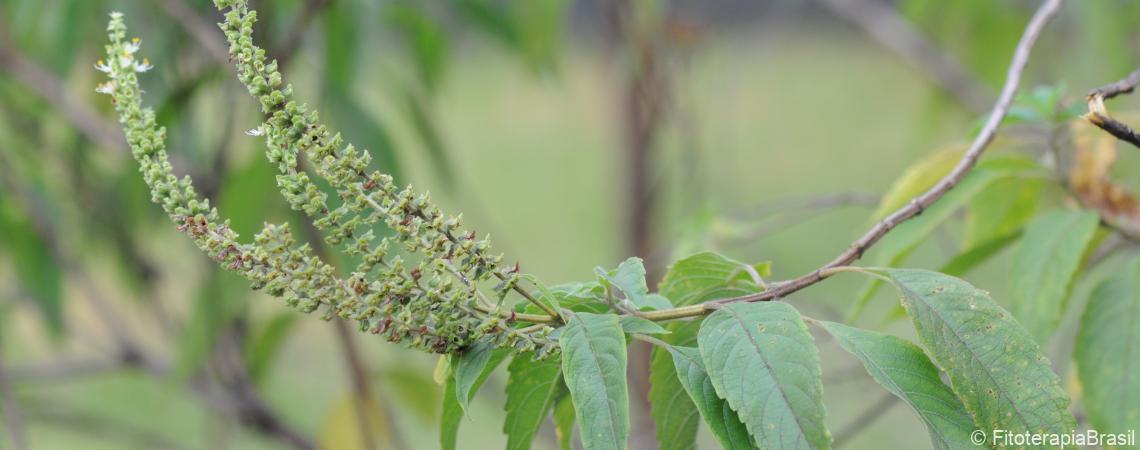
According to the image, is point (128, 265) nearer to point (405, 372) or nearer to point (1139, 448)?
point (405, 372)

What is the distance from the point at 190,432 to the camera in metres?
3.12

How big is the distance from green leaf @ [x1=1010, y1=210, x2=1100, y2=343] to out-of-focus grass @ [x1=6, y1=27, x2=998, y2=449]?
1855mm

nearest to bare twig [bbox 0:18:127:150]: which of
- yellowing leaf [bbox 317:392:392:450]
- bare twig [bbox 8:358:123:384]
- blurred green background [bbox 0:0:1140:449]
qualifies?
blurred green background [bbox 0:0:1140:449]

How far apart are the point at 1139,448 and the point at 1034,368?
19 cm

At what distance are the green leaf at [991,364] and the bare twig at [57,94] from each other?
1110mm

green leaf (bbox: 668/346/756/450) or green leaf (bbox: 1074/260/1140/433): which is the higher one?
green leaf (bbox: 1074/260/1140/433)

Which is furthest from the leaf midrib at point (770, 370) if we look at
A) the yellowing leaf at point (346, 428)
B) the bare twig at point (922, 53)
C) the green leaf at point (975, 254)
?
the bare twig at point (922, 53)

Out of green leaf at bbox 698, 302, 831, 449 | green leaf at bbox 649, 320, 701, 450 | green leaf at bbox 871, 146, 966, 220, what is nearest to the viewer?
green leaf at bbox 698, 302, 831, 449

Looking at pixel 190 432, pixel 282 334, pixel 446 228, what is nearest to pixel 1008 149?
pixel 446 228

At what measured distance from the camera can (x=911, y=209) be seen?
66 centimetres

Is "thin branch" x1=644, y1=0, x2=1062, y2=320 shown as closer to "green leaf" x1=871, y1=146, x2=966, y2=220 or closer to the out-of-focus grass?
"green leaf" x1=871, y1=146, x2=966, y2=220

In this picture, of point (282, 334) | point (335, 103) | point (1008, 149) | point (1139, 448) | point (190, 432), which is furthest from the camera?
point (190, 432)

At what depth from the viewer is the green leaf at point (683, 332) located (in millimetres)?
593

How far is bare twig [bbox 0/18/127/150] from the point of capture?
4.54ft
